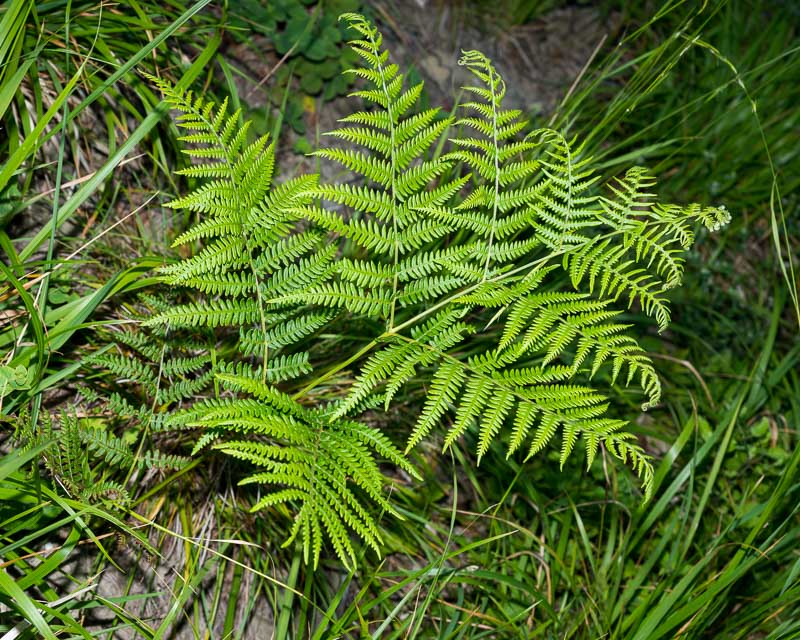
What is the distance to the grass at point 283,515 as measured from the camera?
1.84m

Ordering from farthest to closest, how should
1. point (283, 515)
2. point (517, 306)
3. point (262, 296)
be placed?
point (283, 515)
point (262, 296)
point (517, 306)

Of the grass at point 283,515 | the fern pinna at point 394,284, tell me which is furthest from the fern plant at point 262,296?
the grass at point 283,515

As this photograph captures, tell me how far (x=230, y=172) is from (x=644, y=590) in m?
1.96

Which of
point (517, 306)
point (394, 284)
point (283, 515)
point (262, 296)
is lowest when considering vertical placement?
point (283, 515)

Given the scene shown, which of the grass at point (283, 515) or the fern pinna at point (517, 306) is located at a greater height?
the fern pinna at point (517, 306)

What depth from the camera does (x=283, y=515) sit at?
2.14m

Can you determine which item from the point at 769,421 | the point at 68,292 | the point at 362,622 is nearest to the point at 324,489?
the point at 362,622

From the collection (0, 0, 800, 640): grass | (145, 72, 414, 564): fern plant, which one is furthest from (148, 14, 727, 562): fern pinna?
(0, 0, 800, 640): grass

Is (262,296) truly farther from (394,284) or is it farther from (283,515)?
(283,515)

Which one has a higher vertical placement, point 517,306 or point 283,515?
point 517,306

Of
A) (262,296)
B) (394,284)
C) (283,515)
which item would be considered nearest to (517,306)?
(394,284)

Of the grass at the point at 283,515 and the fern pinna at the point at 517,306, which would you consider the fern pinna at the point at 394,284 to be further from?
the grass at the point at 283,515

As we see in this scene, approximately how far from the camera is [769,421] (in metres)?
2.91

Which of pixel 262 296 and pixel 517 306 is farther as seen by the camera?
pixel 262 296
